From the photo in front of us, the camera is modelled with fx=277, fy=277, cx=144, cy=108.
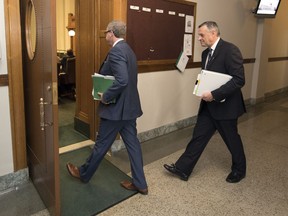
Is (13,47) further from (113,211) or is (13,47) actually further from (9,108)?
(113,211)

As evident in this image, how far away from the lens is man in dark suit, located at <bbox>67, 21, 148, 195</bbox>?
7.17ft

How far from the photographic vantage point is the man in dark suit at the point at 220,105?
2.44 meters

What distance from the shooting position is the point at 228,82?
95.5 inches

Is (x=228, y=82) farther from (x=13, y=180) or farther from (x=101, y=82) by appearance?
(x=13, y=180)

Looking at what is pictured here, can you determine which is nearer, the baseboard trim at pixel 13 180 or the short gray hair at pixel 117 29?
the short gray hair at pixel 117 29

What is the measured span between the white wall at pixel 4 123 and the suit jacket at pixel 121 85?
0.82 metres

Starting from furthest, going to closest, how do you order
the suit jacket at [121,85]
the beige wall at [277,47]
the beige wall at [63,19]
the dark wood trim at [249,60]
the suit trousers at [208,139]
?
the beige wall at [63,19] → the beige wall at [277,47] → the dark wood trim at [249,60] → the suit trousers at [208,139] → the suit jacket at [121,85]

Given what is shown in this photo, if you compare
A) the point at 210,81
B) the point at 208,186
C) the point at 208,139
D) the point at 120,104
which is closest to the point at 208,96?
the point at 210,81

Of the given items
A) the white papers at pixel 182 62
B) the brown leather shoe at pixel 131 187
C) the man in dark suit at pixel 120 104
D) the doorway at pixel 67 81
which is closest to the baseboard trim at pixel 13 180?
the man in dark suit at pixel 120 104

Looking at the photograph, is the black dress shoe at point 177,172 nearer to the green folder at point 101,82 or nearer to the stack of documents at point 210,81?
the stack of documents at point 210,81

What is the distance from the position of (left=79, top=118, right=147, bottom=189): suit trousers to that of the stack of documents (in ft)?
2.22

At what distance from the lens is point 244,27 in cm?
539

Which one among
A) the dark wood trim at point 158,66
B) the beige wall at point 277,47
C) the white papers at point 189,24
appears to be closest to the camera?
the dark wood trim at point 158,66

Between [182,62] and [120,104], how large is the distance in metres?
2.04
